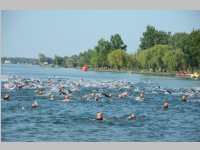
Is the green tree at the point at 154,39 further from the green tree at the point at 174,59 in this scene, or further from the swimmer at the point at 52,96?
the swimmer at the point at 52,96

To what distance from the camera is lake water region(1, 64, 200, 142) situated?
21.5 metres

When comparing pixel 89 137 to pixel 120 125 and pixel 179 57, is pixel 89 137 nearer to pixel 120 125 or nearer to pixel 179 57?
pixel 120 125

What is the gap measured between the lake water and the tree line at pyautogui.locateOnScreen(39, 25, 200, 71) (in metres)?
2.79

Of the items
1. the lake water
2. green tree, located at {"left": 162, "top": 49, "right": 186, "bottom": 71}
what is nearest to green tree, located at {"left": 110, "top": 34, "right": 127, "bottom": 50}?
the lake water

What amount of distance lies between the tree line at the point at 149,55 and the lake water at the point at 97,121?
9.16 ft

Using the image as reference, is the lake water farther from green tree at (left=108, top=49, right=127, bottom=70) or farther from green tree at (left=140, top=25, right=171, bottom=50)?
green tree at (left=140, top=25, right=171, bottom=50)

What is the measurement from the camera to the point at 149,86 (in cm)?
3831

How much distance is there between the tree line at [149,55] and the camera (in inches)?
1255

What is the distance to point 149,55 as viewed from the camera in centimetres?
4253

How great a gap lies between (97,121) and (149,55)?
63.8 feet

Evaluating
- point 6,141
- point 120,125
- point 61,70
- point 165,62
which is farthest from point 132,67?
point 6,141

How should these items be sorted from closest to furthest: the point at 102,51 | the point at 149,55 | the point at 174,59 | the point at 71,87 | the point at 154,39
→ the point at 102,51 < the point at 71,87 < the point at 154,39 < the point at 149,55 < the point at 174,59

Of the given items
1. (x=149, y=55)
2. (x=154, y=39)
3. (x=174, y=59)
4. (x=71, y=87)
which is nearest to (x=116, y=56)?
(x=154, y=39)

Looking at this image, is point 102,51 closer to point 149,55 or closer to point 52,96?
point 52,96
